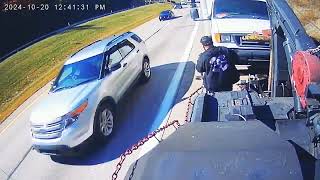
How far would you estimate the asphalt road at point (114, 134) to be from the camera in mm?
8039

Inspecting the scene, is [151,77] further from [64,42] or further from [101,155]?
[64,42]

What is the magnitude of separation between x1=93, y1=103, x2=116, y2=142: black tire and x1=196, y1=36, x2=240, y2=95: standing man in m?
2.58

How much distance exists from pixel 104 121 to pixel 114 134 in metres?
0.51

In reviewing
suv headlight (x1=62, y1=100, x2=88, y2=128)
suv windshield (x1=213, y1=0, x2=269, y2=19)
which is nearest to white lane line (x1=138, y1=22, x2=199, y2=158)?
suv headlight (x1=62, y1=100, x2=88, y2=128)

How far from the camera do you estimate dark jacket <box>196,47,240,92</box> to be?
23.7 feet

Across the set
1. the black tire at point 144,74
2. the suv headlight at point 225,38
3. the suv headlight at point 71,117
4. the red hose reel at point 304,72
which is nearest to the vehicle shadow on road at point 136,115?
the black tire at point 144,74

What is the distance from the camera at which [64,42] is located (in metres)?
29.3

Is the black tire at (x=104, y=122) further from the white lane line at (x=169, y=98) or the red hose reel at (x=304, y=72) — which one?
the red hose reel at (x=304, y=72)

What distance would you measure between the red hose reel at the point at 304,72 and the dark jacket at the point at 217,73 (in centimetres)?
327

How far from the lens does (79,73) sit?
952 centimetres

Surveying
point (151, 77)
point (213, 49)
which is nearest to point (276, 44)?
point (213, 49)

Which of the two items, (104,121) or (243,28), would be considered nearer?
(104,121)

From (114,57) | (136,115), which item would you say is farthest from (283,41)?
(114,57)

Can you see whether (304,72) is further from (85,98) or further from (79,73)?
(79,73)
